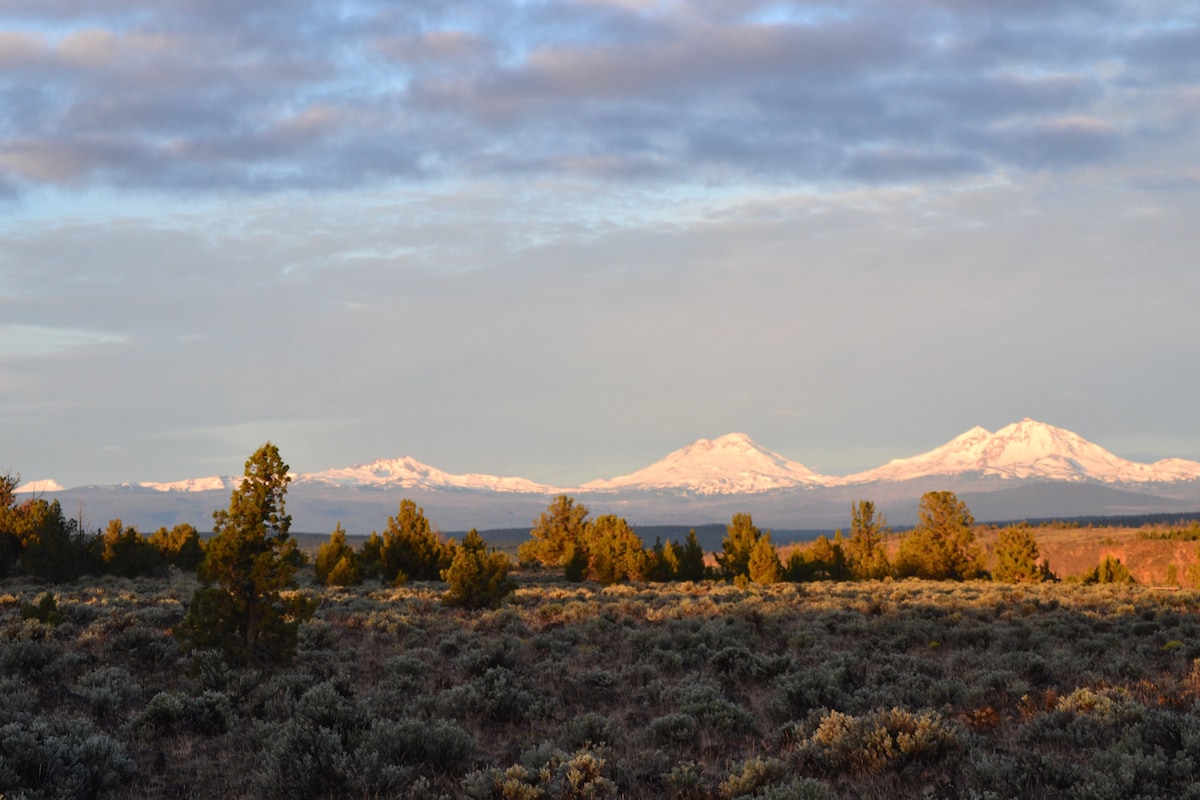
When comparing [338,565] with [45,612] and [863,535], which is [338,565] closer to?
[45,612]

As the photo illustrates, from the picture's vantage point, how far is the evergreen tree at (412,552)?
4794cm

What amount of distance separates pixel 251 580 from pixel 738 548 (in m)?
49.5

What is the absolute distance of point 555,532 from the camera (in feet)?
236

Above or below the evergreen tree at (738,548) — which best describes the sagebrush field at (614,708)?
above

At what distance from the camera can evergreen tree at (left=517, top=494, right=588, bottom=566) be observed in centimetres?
6938

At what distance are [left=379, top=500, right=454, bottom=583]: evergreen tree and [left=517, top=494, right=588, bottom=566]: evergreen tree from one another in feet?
66.0

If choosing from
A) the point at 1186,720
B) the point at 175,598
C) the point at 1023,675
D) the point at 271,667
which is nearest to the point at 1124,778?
the point at 1186,720

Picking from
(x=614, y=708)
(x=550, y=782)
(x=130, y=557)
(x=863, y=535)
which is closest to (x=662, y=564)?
(x=863, y=535)

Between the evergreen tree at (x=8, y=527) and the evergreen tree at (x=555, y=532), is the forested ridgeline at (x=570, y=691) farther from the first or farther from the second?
the evergreen tree at (x=555, y=532)

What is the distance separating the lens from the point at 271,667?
1652 cm

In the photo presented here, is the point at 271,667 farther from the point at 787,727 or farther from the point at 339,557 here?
the point at 339,557

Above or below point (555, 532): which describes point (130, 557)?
above

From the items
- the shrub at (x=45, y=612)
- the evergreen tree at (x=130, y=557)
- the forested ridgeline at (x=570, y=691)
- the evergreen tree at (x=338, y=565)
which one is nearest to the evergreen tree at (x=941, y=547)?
the forested ridgeline at (x=570, y=691)

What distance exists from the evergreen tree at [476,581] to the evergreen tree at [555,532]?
1495 inches
